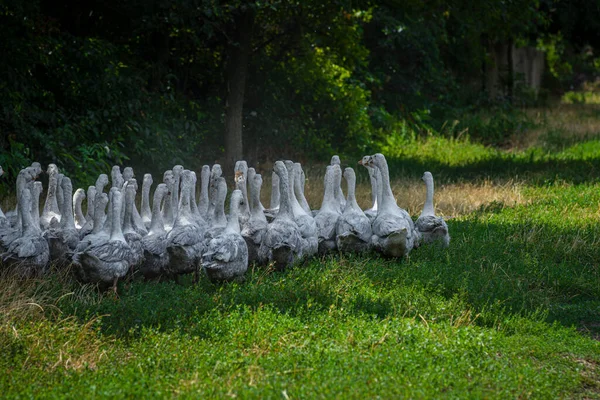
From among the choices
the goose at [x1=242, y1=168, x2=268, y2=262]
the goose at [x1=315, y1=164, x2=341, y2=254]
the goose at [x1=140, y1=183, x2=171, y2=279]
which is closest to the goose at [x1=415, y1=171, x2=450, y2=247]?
the goose at [x1=315, y1=164, x2=341, y2=254]

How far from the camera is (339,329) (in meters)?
5.76

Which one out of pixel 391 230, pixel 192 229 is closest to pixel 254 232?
pixel 192 229

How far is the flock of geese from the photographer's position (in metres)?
6.54

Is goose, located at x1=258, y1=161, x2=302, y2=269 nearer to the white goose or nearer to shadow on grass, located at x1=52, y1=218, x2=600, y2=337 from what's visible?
shadow on grass, located at x1=52, y1=218, x2=600, y2=337

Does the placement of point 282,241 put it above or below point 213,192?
below

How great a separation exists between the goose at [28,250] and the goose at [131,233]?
2.20ft

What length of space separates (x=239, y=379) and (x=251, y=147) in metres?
10.7

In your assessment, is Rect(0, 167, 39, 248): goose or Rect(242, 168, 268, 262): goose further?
Rect(242, 168, 268, 262): goose

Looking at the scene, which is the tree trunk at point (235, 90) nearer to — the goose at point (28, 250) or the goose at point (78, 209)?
the goose at point (78, 209)

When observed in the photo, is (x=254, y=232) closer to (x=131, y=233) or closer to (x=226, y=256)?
(x=226, y=256)

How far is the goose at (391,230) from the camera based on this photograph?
7457 mm

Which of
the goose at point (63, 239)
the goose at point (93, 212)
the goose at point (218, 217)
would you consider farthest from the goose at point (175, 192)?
the goose at point (63, 239)

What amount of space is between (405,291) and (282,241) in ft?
3.74

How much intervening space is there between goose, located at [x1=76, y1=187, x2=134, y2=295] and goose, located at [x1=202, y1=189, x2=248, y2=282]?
0.62m
